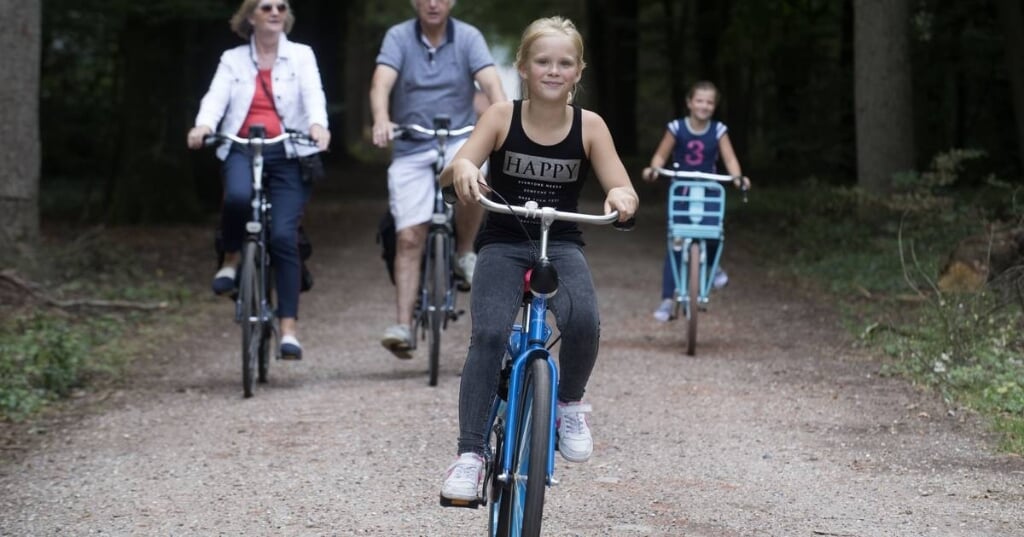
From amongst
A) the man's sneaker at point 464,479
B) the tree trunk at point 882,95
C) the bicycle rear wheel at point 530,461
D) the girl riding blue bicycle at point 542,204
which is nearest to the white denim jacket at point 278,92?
the girl riding blue bicycle at point 542,204

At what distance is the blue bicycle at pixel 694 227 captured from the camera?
10445mm

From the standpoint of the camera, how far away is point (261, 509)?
596 centimetres

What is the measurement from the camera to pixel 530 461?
14.7 feet

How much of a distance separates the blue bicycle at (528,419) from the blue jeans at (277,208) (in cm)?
389

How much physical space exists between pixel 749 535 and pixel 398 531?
125cm

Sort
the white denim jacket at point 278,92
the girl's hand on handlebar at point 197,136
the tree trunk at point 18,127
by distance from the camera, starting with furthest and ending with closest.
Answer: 1. the tree trunk at point 18,127
2. the white denim jacket at point 278,92
3. the girl's hand on handlebar at point 197,136

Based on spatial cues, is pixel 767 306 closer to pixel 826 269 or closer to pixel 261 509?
pixel 826 269

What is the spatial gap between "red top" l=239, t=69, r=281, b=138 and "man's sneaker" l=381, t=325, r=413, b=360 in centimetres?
129

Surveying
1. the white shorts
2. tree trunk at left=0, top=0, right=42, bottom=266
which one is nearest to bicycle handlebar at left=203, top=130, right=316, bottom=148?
the white shorts

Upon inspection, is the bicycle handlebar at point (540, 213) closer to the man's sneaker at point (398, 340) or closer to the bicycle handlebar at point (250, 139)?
the bicycle handlebar at point (250, 139)

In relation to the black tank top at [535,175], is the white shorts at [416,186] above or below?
below

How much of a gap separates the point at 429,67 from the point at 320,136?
0.86 m

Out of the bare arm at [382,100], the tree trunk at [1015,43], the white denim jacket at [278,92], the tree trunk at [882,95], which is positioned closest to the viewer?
the bare arm at [382,100]

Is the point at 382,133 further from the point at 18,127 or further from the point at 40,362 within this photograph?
the point at 18,127
